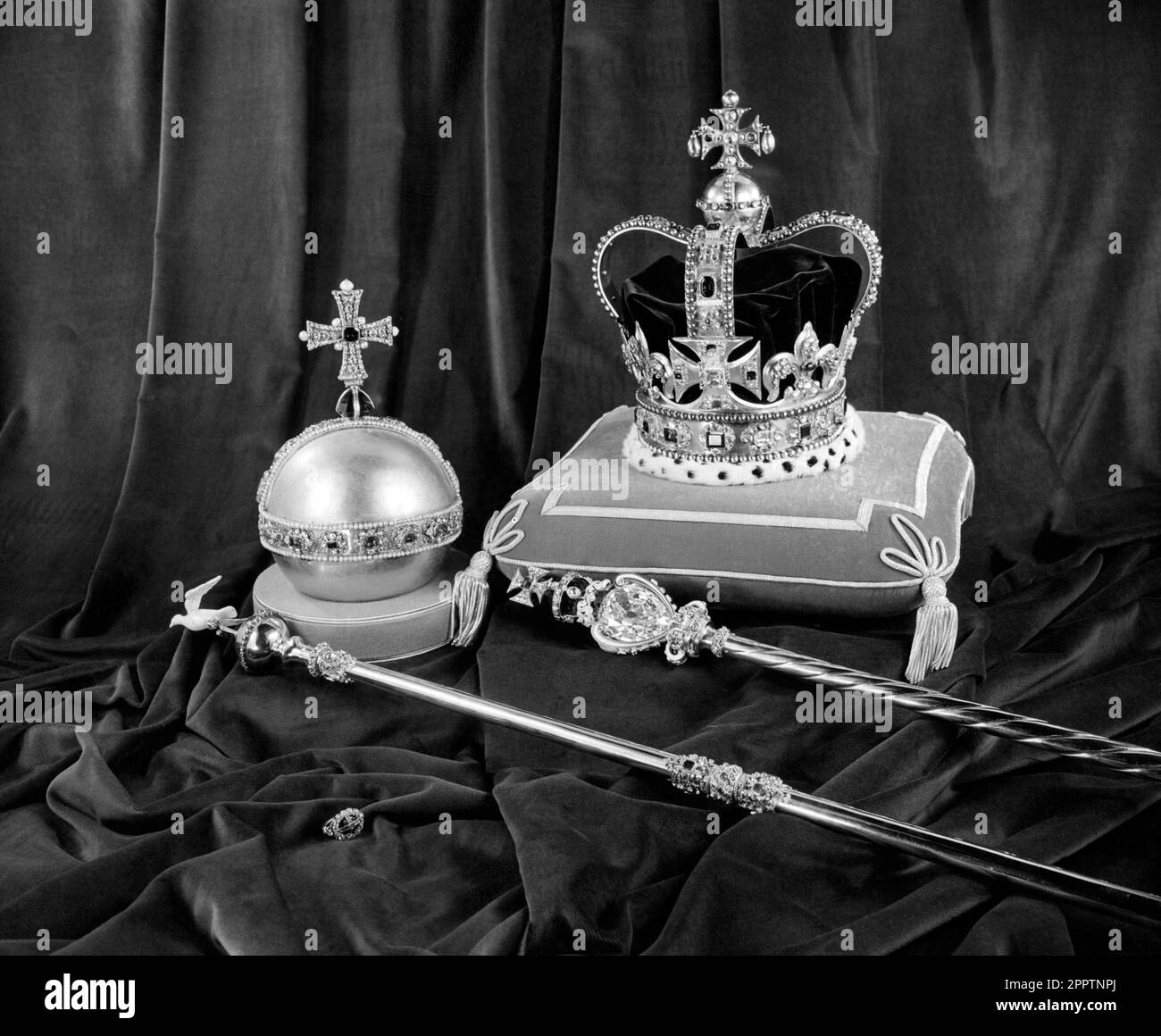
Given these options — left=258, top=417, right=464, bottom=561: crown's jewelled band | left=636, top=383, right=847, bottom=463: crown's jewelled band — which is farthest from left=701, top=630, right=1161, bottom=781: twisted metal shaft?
left=258, top=417, right=464, bottom=561: crown's jewelled band

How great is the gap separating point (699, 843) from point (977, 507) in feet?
3.55

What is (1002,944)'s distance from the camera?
3.64ft

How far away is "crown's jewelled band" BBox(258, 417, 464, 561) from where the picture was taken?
5.37 feet

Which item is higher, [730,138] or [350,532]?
[730,138]

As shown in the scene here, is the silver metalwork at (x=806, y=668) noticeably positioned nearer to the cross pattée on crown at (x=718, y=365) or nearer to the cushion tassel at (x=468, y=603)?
the cushion tassel at (x=468, y=603)

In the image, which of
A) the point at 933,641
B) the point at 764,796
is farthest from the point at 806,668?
the point at 764,796

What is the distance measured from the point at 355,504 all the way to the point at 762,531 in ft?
1.78

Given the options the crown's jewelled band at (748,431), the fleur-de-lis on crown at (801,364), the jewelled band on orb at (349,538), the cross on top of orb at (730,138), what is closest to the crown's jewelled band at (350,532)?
the jewelled band on orb at (349,538)

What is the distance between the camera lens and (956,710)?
1.43 metres

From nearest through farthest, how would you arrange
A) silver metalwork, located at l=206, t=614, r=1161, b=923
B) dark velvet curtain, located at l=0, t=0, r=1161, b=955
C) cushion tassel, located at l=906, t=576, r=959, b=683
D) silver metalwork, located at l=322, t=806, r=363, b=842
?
silver metalwork, located at l=206, t=614, r=1161, b=923
silver metalwork, located at l=322, t=806, r=363, b=842
cushion tassel, located at l=906, t=576, r=959, b=683
dark velvet curtain, located at l=0, t=0, r=1161, b=955

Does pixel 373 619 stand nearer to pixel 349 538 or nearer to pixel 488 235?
pixel 349 538

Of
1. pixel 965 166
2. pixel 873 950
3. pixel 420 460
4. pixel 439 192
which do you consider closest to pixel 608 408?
pixel 439 192

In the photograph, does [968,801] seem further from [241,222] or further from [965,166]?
[241,222]

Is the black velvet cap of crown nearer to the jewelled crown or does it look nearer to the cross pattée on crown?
the cross pattée on crown
